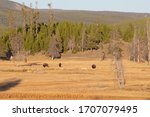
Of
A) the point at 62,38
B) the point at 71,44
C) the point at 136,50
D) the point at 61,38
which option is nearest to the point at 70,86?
the point at 136,50

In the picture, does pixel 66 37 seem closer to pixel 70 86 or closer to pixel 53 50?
pixel 53 50

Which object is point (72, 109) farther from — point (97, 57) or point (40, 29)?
point (40, 29)

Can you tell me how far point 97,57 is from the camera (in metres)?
149

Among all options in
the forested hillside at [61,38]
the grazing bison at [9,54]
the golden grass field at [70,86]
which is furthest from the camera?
the grazing bison at [9,54]

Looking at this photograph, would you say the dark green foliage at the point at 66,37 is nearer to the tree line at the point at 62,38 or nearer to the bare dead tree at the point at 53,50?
the tree line at the point at 62,38

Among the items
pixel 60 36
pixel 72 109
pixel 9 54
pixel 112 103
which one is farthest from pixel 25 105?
pixel 60 36

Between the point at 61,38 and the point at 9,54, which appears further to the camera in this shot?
the point at 61,38

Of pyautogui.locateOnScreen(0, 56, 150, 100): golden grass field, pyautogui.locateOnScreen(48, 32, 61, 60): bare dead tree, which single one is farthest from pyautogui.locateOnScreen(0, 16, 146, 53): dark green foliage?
pyautogui.locateOnScreen(0, 56, 150, 100): golden grass field

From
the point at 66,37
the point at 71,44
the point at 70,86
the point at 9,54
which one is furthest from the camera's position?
the point at 66,37

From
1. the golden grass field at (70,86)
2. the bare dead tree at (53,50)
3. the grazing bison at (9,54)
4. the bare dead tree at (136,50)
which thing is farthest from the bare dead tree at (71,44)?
the golden grass field at (70,86)

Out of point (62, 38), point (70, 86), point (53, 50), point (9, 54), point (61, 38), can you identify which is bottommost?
point (9, 54)

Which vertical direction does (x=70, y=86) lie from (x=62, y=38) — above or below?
above

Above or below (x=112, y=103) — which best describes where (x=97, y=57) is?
below

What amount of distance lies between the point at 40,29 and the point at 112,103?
15634 centimetres
